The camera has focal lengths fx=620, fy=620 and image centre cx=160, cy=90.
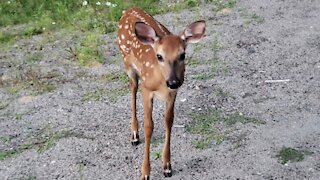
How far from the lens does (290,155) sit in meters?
5.56

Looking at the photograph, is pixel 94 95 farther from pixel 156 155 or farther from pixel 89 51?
pixel 156 155

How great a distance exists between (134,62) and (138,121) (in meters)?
0.92

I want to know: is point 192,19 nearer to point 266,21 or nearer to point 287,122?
point 266,21

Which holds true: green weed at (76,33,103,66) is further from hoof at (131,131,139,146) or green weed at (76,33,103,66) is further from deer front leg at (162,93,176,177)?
deer front leg at (162,93,176,177)

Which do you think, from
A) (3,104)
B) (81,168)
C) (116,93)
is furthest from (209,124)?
(3,104)

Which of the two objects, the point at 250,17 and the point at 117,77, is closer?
the point at 117,77

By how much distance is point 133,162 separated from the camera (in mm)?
5613

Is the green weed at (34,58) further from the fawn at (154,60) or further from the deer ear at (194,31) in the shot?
the deer ear at (194,31)

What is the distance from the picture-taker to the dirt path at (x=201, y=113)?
5539 mm

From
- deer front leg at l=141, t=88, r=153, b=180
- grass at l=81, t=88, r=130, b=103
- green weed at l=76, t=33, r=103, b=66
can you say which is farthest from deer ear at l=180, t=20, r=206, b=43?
green weed at l=76, t=33, r=103, b=66

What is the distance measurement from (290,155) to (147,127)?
1.35m

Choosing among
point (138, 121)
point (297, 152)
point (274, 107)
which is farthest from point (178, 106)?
point (297, 152)

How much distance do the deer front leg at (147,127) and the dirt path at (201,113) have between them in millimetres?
150

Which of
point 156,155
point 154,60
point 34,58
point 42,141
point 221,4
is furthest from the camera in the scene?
point 221,4
